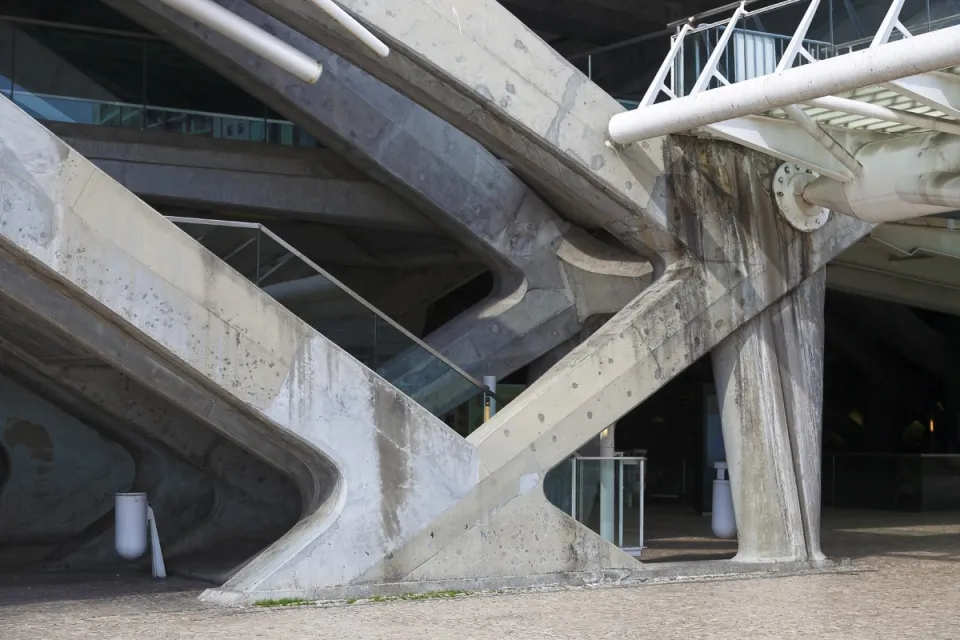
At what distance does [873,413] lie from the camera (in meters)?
32.5

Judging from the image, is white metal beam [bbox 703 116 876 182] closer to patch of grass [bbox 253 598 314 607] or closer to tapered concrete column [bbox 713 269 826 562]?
tapered concrete column [bbox 713 269 826 562]

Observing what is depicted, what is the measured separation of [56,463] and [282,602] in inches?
335

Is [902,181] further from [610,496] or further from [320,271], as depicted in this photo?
[320,271]

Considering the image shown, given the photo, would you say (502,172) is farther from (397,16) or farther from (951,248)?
(951,248)

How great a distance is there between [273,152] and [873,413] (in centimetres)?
2039

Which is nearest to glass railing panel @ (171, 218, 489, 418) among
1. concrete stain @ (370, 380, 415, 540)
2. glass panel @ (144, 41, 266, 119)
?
concrete stain @ (370, 380, 415, 540)

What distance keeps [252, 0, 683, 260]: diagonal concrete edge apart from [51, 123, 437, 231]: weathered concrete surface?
4.71 m

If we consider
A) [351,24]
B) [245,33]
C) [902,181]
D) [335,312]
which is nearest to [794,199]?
[902,181]

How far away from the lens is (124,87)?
16859mm

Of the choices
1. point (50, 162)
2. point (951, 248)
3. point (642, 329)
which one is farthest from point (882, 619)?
point (951, 248)

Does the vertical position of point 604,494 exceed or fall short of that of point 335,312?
it falls short

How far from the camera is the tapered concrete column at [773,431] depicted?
13.8m

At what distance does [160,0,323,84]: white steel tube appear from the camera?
1063 cm

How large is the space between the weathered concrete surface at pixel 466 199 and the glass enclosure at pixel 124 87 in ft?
5.39
